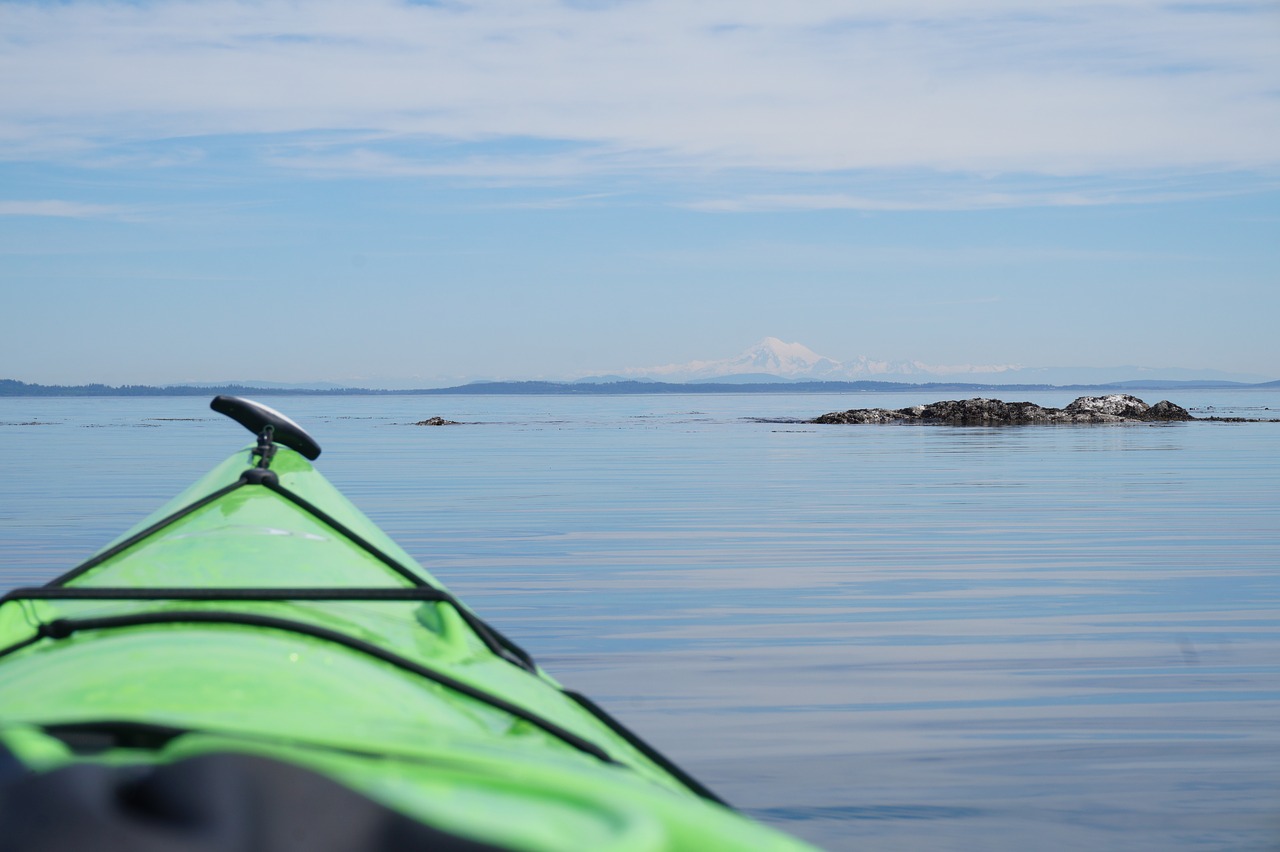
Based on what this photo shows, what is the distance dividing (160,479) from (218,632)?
60.7 ft

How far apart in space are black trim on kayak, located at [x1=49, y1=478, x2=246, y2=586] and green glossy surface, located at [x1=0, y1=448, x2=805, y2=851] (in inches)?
0.9

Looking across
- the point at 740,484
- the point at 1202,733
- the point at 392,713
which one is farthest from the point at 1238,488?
the point at 392,713

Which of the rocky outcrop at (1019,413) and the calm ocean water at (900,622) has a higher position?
the rocky outcrop at (1019,413)

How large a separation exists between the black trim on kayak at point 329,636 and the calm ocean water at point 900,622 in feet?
6.95

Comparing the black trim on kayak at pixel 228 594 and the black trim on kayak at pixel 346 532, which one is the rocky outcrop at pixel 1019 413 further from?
the black trim on kayak at pixel 228 594

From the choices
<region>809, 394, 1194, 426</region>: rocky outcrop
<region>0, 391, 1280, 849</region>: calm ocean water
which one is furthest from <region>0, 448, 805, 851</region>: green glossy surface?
<region>809, 394, 1194, 426</region>: rocky outcrop

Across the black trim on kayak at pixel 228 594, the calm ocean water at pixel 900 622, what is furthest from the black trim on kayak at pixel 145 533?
the calm ocean water at pixel 900 622

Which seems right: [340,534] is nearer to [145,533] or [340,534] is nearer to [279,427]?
[145,533]

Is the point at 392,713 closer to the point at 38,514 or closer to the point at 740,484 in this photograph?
the point at 38,514

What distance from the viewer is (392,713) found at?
2422mm

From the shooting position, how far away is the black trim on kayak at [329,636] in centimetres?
249

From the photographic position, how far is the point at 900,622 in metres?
7.93

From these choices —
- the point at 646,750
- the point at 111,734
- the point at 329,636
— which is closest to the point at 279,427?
the point at 329,636

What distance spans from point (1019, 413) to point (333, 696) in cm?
4631
